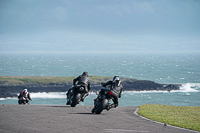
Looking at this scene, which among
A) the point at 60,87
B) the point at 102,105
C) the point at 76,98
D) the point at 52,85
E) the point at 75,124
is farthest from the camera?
the point at 52,85

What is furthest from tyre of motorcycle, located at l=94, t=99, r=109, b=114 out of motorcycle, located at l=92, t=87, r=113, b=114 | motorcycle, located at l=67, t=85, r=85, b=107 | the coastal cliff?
the coastal cliff

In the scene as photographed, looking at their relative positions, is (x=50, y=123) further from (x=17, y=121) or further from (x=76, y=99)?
(x=76, y=99)

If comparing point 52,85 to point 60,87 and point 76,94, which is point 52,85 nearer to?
point 60,87

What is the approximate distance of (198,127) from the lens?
13.8m

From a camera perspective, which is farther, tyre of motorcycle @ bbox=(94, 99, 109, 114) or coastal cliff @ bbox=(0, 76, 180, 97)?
coastal cliff @ bbox=(0, 76, 180, 97)

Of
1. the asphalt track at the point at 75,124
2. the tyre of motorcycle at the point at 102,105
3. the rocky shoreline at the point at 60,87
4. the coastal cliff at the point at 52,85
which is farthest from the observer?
the coastal cliff at the point at 52,85

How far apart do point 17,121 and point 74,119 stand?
2458mm

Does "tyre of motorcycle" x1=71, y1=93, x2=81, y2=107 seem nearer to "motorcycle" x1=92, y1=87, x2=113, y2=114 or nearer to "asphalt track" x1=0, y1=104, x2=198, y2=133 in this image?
"motorcycle" x1=92, y1=87, x2=113, y2=114

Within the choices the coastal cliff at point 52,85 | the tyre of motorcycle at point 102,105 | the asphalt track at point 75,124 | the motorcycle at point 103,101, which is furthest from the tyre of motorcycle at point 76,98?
the coastal cliff at point 52,85

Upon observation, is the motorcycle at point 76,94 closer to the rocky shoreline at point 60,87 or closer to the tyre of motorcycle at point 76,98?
the tyre of motorcycle at point 76,98

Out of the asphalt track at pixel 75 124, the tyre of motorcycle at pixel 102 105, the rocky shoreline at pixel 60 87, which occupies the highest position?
the tyre of motorcycle at pixel 102 105

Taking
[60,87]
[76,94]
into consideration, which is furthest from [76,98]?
[60,87]

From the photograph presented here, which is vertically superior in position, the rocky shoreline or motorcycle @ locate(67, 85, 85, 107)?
motorcycle @ locate(67, 85, 85, 107)

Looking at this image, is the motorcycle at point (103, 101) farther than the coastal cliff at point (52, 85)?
No
